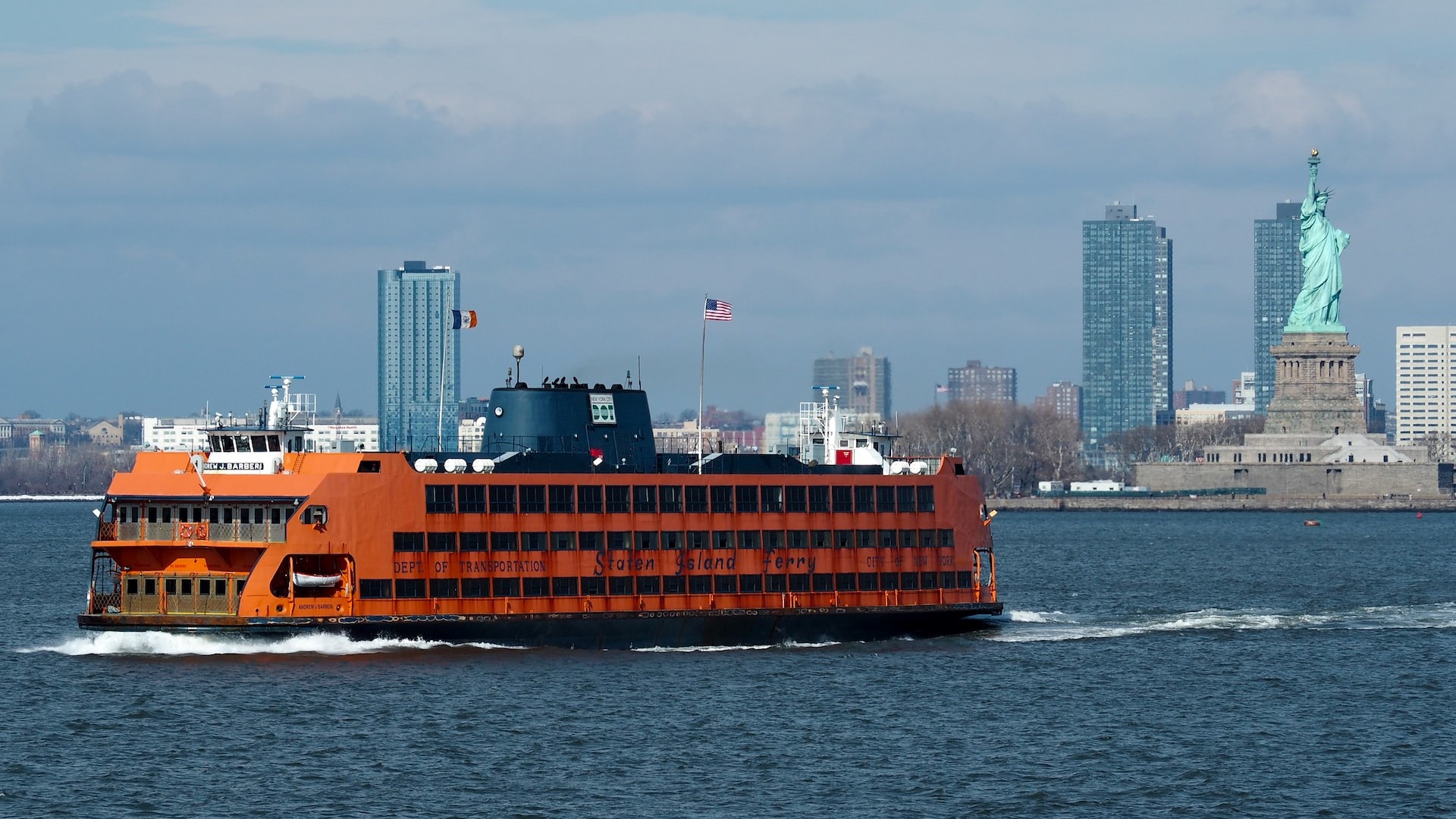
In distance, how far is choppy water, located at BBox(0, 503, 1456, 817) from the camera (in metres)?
41.2

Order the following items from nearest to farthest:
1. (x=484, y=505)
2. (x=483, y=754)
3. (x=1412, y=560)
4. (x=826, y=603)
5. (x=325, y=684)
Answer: (x=483, y=754), (x=325, y=684), (x=484, y=505), (x=826, y=603), (x=1412, y=560)

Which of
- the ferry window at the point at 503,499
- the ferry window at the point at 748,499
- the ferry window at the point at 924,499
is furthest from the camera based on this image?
the ferry window at the point at 924,499

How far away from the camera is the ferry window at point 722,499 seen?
60531 millimetres

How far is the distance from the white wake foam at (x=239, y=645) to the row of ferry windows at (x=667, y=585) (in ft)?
3.98

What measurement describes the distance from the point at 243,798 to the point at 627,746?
27.6ft

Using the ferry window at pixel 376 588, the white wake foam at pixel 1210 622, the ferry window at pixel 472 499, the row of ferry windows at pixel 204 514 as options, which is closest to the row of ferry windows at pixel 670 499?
the ferry window at pixel 472 499

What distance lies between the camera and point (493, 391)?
6288 centimetres

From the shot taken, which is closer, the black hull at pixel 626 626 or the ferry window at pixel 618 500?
the black hull at pixel 626 626

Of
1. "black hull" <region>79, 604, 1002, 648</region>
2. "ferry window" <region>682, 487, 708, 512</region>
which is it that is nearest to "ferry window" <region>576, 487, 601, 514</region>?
"ferry window" <region>682, 487, 708, 512</region>

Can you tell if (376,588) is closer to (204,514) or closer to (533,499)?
(204,514)

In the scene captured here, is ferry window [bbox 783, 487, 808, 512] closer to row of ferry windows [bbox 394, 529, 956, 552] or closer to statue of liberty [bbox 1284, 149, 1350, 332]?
row of ferry windows [bbox 394, 529, 956, 552]

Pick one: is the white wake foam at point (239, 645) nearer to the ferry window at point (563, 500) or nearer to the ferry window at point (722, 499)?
the ferry window at point (563, 500)

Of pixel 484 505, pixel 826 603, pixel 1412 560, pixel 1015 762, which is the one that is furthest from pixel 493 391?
pixel 1412 560

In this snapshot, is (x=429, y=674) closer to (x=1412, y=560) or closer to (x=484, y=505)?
(x=484, y=505)
